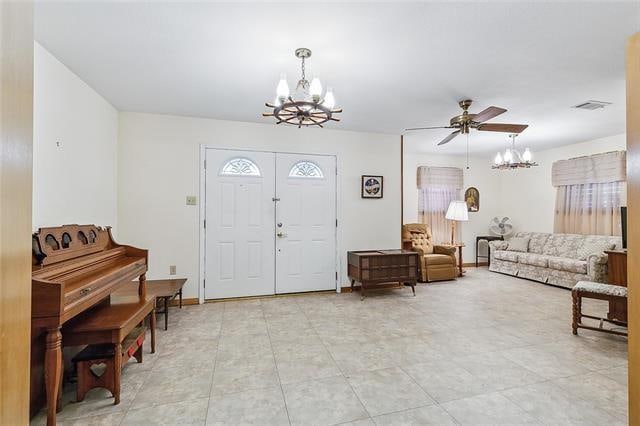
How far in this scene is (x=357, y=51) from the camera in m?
2.42

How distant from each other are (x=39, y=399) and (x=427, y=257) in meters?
5.25

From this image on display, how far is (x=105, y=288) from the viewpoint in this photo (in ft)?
6.53

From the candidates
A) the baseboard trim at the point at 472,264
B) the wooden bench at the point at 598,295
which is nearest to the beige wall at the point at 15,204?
the wooden bench at the point at 598,295

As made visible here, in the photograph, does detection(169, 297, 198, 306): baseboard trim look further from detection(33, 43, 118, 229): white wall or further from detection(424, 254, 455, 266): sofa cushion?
detection(424, 254, 455, 266): sofa cushion

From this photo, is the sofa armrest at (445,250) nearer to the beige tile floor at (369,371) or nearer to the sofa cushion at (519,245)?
the sofa cushion at (519,245)

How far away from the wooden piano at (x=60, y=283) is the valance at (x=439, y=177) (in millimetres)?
5563

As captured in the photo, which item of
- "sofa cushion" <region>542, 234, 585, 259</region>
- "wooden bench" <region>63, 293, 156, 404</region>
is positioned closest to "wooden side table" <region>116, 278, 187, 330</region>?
"wooden bench" <region>63, 293, 156, 404</region>

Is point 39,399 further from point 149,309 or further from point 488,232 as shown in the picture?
point 488,232

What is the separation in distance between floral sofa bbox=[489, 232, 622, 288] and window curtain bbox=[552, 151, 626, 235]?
0.27 m

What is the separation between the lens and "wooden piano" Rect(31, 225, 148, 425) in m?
1.54

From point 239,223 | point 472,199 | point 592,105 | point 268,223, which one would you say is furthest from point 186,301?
point 472,199

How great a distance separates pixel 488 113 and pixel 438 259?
319cm

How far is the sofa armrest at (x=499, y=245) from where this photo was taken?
6.20 meters

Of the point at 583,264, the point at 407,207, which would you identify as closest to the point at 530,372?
the point at 583,264
